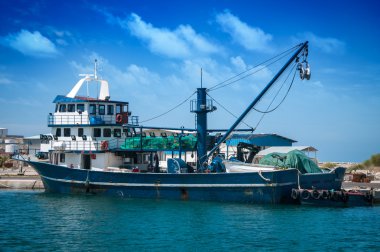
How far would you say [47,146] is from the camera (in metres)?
34.2

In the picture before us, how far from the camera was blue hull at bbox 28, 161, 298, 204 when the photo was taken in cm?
2609

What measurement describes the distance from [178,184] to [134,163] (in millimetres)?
6426

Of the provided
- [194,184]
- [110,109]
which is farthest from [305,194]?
[110,109]

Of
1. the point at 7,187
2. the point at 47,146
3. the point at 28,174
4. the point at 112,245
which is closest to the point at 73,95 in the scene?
the point at 47,146

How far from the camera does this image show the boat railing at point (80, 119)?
32.8 metres

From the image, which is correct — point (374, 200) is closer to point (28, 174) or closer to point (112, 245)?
point (112, 245)

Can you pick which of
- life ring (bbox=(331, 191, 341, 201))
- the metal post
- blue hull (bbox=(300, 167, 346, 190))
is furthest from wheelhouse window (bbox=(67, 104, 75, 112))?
life ring (bbox=(331, 191, 341, 201))

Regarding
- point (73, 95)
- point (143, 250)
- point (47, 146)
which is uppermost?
point (73, 95)

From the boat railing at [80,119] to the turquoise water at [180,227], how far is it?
6.44 metres

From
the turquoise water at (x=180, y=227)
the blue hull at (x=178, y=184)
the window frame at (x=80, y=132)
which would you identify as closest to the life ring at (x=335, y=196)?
the turquoise water at (x=180, y=227)

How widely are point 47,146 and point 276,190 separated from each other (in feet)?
53.7

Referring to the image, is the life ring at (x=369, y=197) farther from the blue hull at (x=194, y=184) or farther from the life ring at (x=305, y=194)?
the life ring at (x=305, y=194)

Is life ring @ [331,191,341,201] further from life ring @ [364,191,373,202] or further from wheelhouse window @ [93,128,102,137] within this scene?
wheelhouse window @ [93,128,102,137]

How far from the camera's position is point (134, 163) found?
33.9 metres
